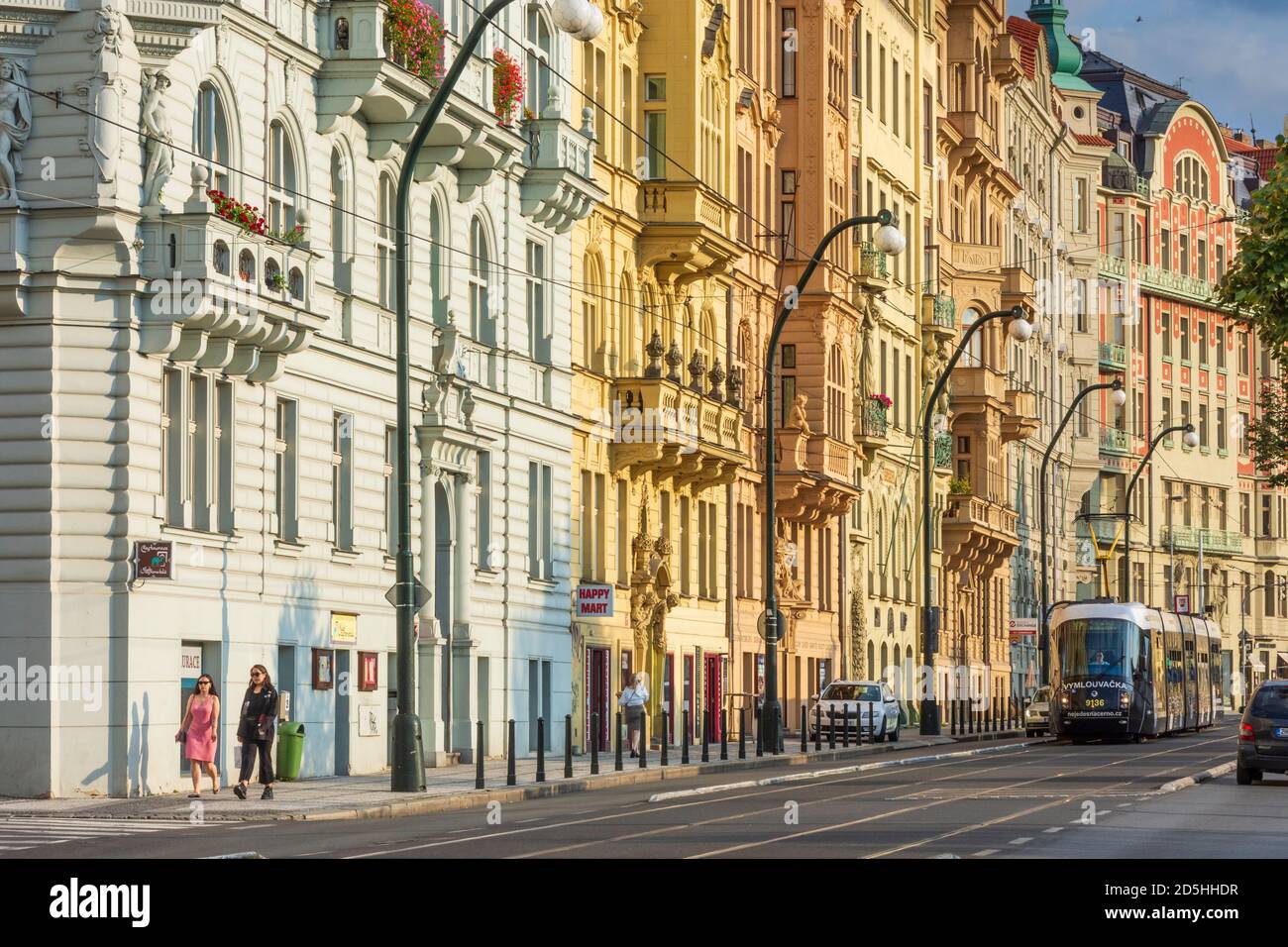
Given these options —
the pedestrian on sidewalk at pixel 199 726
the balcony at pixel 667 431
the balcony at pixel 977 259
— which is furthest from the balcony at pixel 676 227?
the balcony at pixel 977 259

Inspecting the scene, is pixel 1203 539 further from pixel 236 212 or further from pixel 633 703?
pixel 236 212

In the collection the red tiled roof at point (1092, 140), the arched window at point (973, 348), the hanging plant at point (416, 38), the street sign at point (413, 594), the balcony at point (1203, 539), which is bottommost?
the street sign at point (413, 594)

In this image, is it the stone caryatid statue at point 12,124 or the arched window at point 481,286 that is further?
the arched window at point 481,286

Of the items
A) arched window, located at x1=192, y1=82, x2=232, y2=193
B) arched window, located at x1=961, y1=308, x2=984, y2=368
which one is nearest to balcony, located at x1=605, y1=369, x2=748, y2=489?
arched window, located at x1=192, y1=82, x2=232, y2=193

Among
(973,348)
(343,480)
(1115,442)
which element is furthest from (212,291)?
(1115,442)

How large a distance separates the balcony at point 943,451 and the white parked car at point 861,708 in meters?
23.7

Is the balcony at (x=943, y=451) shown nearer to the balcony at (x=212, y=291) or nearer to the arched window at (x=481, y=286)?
the arched window at (x=481, y=286)

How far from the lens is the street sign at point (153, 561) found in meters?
32.5

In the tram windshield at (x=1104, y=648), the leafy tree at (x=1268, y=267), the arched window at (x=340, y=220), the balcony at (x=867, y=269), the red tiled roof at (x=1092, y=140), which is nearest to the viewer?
the leafy tree at (x=1268, y=267)

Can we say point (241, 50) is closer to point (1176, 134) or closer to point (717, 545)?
point (717, 545)

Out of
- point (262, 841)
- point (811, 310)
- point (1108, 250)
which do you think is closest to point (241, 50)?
point (262, 841)

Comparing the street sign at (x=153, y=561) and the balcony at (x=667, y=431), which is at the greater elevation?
the balcony at (x=667, y=431)
